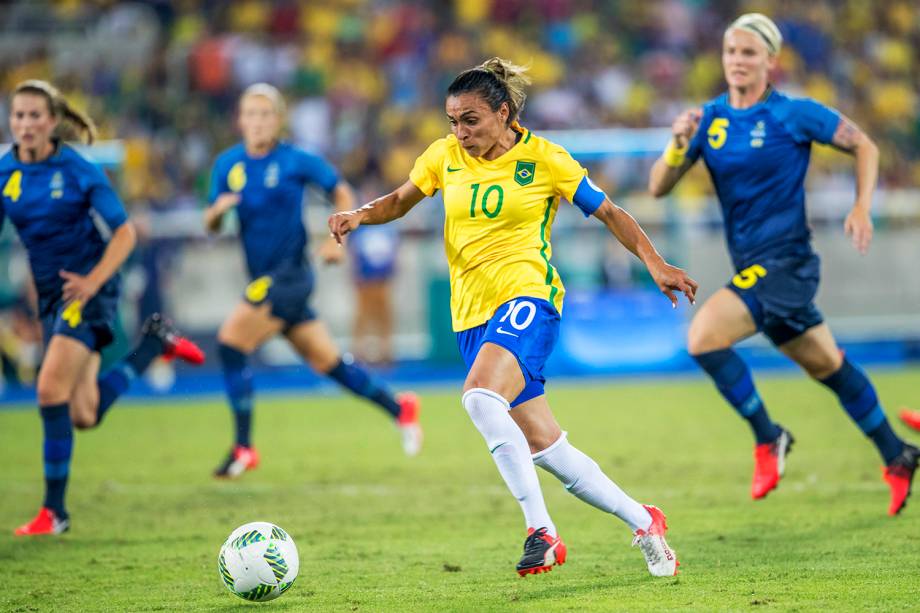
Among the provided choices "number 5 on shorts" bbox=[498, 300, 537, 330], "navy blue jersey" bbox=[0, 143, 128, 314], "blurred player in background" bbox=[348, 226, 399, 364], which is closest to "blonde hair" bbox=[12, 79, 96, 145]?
"navy blue jersey" bbox=[0, 143, 128, 314]

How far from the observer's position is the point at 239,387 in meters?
9.76

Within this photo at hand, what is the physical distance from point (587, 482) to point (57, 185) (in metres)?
3.77

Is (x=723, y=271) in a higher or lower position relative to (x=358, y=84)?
lower

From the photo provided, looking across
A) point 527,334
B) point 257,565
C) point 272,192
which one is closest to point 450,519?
point 527,334

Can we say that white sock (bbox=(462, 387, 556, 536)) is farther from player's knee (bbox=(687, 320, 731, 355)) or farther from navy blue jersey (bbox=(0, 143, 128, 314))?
navy blue jersey (bbox=(0, 143, 128, 314))

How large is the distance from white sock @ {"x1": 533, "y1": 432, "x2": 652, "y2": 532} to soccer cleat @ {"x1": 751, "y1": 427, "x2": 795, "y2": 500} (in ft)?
6.03

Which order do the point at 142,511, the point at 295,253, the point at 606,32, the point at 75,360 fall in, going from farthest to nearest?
1. the point at 606,32
2. the point at 295,253
3. the point at 142,511
4. the point at 75,360

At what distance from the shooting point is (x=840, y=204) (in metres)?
17.4

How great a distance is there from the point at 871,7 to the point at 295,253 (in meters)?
17.0

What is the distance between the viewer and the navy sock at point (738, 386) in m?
7.25

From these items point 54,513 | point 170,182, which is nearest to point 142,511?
point 54,513

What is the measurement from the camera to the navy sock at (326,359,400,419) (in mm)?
9891

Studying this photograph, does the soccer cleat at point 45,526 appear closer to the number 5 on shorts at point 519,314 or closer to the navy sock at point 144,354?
the navy sock at point 144,354

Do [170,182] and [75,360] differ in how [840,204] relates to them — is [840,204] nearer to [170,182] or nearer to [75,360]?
[170,182]
